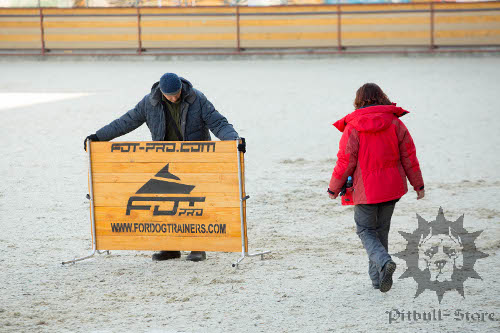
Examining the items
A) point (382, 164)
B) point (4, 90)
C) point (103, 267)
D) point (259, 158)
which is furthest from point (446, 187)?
point (4, 90)

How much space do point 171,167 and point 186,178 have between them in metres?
0.17

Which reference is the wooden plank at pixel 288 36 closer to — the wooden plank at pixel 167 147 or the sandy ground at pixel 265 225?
the sandy ground at pixel 265 225

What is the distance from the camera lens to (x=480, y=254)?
6.32 m

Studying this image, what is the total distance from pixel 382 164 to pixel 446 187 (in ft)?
12.7

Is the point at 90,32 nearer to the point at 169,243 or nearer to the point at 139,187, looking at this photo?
the point at 139,187

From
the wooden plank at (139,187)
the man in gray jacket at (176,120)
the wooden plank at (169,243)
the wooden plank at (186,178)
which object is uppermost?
the man in gray jacket at (176,120)

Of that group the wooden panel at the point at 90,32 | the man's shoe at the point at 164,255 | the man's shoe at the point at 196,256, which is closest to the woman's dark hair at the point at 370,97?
the man's shoe at the point at 196,256

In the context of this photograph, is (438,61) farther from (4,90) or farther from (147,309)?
(147,309)

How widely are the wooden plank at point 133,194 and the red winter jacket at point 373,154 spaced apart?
1.19m

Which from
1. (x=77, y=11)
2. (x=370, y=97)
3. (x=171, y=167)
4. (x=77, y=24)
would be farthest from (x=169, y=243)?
(x=77, y=11)

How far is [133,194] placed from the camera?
6484 mm

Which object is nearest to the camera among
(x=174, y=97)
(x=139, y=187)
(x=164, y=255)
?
(x=174, y=97)

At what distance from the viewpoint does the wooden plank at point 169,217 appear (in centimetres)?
634

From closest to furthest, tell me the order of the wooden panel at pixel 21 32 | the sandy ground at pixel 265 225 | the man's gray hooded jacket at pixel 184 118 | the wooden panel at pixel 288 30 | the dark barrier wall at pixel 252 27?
the sandy ground at pixel 265 225, the man's gray hooded jacket at pixel 184 118, the dark barrier wall at pixel 252 27, the wooden panel at pixel 288 30, the wooden panel at pixel 21 32
